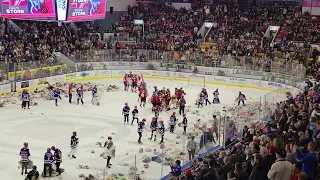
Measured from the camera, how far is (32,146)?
16906mm

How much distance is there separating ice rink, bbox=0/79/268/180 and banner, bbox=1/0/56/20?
5403mm

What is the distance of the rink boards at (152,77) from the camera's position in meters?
26.8

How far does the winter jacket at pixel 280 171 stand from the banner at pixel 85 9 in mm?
23364

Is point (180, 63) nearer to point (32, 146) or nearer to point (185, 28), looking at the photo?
point (185, 28)

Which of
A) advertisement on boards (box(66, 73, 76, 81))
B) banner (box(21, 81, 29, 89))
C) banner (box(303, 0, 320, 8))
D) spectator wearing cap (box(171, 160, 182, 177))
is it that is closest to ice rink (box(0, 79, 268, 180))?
spectator wearing cap (box(171, 160, 182, 177))

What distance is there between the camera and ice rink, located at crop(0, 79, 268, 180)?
14.5m

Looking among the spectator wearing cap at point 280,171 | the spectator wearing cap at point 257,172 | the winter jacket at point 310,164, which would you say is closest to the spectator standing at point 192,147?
the spectator wearing cap at point 257,172

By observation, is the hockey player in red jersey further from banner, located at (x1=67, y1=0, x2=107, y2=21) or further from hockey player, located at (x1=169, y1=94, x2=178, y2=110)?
banner, located at (x1=67, y1=0, x2=107, y2=21)

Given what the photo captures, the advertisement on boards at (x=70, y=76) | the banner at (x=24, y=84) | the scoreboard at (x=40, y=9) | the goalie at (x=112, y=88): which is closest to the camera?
the banner at (x=24, y=84)

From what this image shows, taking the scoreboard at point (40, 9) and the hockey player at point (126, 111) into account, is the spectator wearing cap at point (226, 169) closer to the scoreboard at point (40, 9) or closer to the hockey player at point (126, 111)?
the hockey player at point (126, 111)

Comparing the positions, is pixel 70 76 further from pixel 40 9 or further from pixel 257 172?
pixel 257 172

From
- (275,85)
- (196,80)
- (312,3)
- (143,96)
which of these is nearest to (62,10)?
(143,96)

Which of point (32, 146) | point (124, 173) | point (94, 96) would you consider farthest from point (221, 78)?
point (124, 173)

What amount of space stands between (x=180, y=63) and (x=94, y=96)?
379 inches
